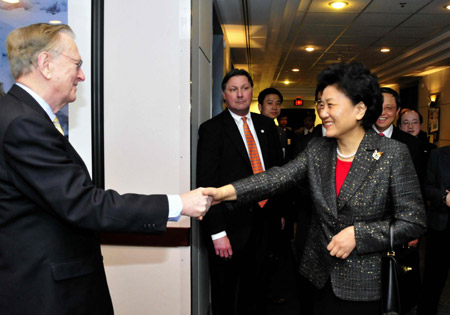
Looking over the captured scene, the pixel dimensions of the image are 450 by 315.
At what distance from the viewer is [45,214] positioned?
1.46 metres

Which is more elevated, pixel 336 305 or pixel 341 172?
pixel 341 172

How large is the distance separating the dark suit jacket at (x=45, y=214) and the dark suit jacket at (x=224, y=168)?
3.66 ft

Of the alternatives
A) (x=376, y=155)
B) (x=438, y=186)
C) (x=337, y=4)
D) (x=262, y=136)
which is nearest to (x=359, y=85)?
(x=376, y=155)

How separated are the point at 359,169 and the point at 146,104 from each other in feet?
4.54

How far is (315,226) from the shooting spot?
193cm

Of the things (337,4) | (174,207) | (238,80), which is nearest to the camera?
(174,207)

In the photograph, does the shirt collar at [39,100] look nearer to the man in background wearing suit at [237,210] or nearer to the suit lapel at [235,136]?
the man in background wearing suit at [237,210]

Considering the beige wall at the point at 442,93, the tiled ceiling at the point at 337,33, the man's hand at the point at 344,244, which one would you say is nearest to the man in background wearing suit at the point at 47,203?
the man's hand at the point at 344,244

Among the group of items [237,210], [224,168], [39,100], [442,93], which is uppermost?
[442,93]

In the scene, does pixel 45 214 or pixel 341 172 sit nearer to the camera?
pixel 45 214

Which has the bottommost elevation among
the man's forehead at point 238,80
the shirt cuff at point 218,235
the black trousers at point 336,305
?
the black trousers at point 336,305

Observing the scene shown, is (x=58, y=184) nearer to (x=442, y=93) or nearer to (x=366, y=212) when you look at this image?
(x=366, y=212)

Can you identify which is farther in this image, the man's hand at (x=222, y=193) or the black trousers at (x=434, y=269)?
the black trousers at (x=434, y=269)

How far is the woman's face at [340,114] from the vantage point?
1.84 m
